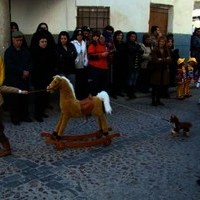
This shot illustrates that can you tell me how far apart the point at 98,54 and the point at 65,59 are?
2.98 ft

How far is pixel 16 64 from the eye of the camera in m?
7.26

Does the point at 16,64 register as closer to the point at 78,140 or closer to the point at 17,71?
the point at 17,71

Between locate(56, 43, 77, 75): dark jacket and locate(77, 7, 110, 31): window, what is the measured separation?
8.32ft

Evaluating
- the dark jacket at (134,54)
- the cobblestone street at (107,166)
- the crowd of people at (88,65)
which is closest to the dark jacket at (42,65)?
the crowd of people at (88,65)

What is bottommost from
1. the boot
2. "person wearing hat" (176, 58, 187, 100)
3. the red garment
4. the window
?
the boot

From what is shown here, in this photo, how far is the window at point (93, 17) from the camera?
34.7ft

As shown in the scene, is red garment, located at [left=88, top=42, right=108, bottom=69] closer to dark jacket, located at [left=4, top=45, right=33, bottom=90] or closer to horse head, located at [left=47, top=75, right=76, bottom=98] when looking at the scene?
dark jacket, located at [left=4, top=45, right=33, bottom=90]

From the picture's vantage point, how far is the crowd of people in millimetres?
7434

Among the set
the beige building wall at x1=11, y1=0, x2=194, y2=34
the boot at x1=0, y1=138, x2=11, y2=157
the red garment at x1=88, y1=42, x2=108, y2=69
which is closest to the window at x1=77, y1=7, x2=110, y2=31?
the beige building wall at x1=11, y1=0, x2=194, y2=34

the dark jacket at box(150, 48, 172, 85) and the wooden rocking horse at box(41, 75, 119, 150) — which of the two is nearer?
the wooden rocking horse at box(41, 75, 119, 150)

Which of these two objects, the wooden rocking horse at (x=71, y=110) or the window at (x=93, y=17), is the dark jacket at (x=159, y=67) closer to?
the window at (x=93, y=17)

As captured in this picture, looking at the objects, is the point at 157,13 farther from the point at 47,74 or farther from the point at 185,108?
the point at 47,74

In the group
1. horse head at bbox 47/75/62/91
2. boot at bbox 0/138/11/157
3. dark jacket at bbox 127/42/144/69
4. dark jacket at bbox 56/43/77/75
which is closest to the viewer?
boot at bbox 0/138/11/157

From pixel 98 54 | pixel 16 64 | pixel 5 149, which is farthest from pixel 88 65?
pixel 5 149
